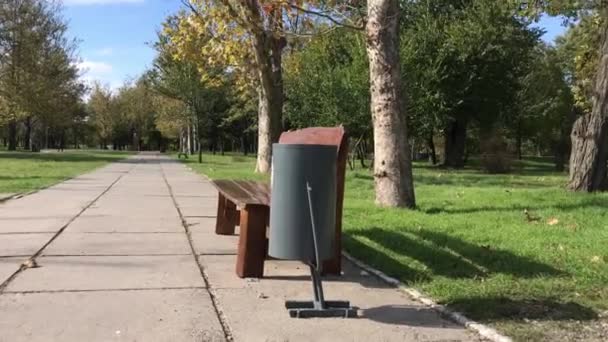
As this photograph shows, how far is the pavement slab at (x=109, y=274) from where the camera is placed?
5.91 m

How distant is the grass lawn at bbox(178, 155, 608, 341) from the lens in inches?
199

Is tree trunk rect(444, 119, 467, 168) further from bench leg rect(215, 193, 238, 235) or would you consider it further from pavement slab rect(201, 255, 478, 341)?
pavement slab rect(201, 255, 478, 341)

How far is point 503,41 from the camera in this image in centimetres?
3650

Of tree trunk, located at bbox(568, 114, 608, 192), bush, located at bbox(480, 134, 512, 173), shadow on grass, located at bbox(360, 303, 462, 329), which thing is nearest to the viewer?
shadow on grass, located at bbox(360, 303, 462, 329)

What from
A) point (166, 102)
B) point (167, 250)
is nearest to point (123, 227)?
point (167, 250)

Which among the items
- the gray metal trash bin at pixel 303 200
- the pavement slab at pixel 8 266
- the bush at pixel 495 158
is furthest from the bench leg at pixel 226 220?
the bush at pixel 495 158

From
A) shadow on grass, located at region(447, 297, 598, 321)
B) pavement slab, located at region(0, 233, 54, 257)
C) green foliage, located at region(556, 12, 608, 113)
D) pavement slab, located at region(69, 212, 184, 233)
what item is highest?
green foliage, located at region(556, 12, 608, 113)

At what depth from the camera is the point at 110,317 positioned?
4938 millimetres

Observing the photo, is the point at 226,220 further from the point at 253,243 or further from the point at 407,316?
the point at 407,316

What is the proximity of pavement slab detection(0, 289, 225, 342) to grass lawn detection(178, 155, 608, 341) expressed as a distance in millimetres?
1939

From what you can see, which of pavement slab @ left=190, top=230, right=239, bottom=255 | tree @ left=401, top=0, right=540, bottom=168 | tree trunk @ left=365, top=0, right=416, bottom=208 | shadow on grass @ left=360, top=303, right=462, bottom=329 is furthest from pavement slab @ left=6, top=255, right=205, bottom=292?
tree @ left=401, top=0, right=540, bottom=168

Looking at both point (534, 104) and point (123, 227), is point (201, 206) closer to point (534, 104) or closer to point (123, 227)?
point (123, 227)

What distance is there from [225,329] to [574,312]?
2564mm

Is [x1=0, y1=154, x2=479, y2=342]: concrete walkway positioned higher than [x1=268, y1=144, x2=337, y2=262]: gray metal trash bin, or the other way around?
[x1=268, y1=144, x2=337, y2=262]: gray metal trash bin
